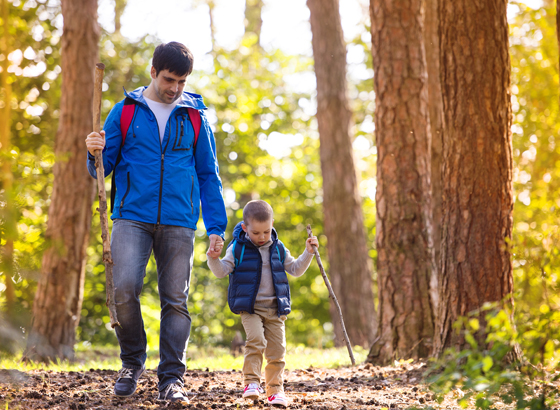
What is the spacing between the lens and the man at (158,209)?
366 cm

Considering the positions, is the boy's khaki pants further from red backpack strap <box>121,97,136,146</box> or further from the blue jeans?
red backpack strap <box>121,97,136,146</box>

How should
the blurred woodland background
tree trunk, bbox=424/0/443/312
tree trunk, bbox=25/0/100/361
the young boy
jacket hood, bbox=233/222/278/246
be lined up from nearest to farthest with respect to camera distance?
1. the young boy
2. jacket hood, bbox=233/222/278/246
3. the blurred woodland background
4. tree trunk, bbox=424/0/443/312
5. tree trunk, bbox=25/0/100/361

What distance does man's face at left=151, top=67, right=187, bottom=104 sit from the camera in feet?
12.2

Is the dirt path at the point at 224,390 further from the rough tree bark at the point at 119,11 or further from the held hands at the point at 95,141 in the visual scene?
the rough tree bark at the point at 119,11

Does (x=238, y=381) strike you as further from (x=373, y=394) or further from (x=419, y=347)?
(x=419, y=347)

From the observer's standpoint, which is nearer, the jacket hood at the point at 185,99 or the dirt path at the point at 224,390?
the dirt path at the point at 224,390

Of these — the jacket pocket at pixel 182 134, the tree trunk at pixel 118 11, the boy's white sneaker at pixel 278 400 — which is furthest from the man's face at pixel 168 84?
the tree trunk at pixel 118 11

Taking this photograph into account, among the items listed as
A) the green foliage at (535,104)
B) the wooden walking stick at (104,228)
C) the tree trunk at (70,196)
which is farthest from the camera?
the green foliage at (535,104)

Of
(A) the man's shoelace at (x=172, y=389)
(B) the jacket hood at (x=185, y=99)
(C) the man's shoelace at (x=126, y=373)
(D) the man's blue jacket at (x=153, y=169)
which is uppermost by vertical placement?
(B) the jacket hood at (x=185, y=99)

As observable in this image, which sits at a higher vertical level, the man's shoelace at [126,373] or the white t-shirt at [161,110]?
the white t-shirt at [161,110]

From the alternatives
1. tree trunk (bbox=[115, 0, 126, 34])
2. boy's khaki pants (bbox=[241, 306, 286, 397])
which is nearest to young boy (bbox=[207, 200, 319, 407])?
boy's khaki pants (bbox=[241, 306, 286, 397])

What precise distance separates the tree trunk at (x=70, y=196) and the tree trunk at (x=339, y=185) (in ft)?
13.4

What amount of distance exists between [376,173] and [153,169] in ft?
10.5

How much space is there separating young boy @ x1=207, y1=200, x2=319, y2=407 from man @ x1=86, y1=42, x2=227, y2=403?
211mm
